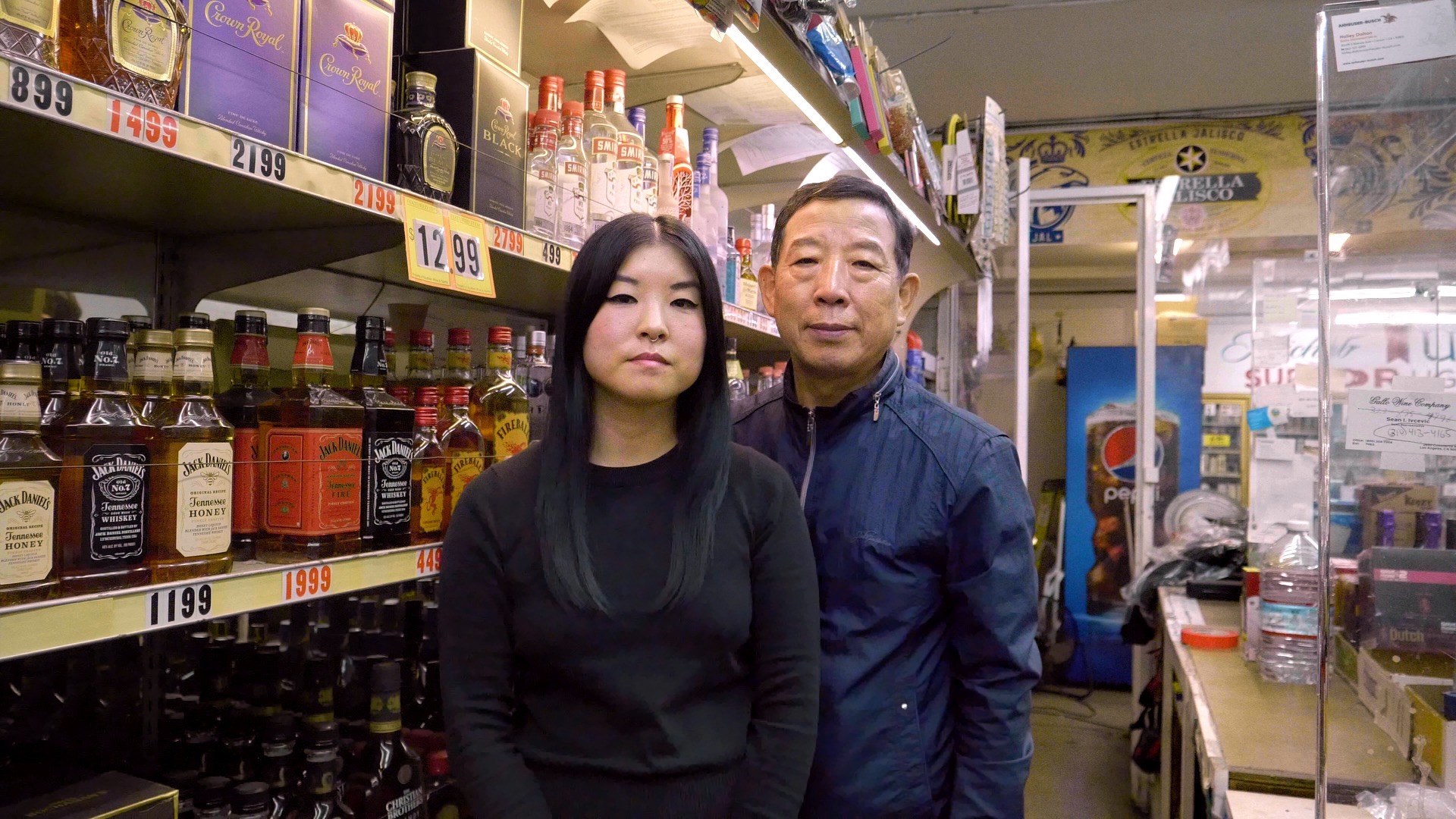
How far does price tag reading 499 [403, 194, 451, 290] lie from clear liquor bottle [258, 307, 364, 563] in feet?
0.57

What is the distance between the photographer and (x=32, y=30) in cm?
90

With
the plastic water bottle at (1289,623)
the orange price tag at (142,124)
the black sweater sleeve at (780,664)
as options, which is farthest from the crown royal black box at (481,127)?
the plastic water bottle at (1289,623)

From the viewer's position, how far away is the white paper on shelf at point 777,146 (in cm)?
254

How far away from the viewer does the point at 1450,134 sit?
150 cm

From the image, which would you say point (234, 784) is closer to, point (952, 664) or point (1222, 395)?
point (952, 664)

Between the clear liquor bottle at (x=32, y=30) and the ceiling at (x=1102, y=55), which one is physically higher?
the ceiling at (x=1102, y=55)

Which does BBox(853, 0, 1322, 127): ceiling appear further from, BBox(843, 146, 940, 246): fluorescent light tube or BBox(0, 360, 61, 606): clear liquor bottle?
BBox(0, 360, 61, 606): clear liquor bottle

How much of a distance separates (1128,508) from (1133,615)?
3.08m

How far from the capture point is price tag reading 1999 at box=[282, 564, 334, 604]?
1.11 metres

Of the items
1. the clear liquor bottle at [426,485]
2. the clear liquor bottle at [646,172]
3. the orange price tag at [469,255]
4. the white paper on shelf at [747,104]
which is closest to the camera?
the orange price tag at [469,255]

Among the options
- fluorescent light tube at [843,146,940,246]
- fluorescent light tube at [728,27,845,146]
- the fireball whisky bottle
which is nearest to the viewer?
the fireball whisky bottle

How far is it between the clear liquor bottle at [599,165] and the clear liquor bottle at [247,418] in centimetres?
63

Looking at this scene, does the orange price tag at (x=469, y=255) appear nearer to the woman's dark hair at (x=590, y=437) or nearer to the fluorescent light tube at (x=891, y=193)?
the woman's dark hair at (x=590, y=437)

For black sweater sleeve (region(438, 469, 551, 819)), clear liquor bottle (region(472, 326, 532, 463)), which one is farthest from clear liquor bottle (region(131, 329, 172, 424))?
clear liquor bottle (region(472, 326, 532, 463))
